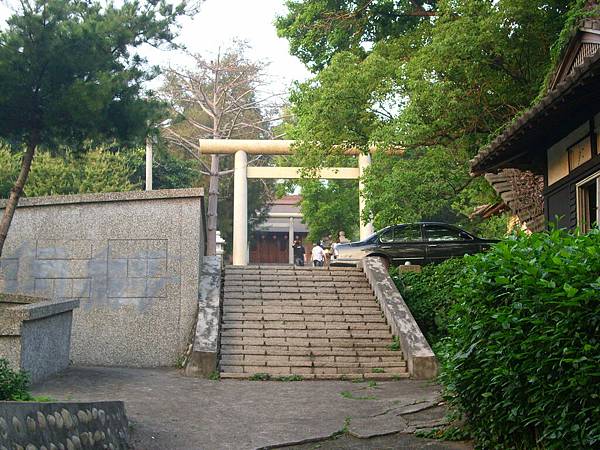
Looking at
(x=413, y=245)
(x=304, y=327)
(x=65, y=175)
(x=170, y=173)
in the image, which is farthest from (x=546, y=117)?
(x=170, y=173)

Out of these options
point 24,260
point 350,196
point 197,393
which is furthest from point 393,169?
point 350,196

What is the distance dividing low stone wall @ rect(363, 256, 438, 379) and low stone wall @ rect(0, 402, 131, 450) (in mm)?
6281

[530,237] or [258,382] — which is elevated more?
[530,237]

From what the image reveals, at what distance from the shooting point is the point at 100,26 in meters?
14.4

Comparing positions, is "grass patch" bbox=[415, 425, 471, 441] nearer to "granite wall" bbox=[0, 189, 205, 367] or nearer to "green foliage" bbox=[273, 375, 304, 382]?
"green foliage" bbox=[273, 375, 304, 382]

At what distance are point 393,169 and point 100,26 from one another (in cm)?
983

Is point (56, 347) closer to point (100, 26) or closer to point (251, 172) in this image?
point (100, 26)

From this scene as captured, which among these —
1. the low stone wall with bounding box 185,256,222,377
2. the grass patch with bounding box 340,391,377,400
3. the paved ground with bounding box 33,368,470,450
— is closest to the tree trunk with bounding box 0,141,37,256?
the paved ground with bounding box 33,368,470,450

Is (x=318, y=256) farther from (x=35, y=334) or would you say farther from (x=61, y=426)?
(x=61, y=426)

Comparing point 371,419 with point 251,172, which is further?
point 251,172

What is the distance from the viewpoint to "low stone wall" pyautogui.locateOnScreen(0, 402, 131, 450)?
5.11m

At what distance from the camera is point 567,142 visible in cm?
1328

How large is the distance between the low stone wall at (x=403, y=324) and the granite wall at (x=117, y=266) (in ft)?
11.9

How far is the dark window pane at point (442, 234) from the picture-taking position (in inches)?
883
